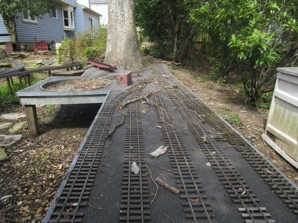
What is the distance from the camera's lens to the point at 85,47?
9312mm

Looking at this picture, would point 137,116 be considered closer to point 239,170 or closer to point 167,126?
point 167,126

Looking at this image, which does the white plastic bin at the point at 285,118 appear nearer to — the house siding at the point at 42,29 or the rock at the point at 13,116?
the rock at the point at 13,116

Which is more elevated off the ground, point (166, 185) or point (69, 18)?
point (69, 18)

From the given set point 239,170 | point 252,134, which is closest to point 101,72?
point 252,134

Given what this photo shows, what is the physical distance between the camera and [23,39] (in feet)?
42.1

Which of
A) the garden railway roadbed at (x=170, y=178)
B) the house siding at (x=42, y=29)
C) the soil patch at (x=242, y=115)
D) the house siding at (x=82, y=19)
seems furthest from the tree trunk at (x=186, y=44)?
the house siding at (x=82, y=19)

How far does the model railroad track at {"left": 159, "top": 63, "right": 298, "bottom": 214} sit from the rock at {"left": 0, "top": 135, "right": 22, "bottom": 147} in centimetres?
338

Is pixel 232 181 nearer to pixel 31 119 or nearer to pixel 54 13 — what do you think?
pixel 31 119

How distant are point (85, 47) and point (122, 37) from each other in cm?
244

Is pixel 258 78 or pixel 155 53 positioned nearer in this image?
pixel 258 78

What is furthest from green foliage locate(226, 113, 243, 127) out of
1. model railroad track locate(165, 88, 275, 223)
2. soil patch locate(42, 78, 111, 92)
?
soil patch locate(42, 78, 111, 92)

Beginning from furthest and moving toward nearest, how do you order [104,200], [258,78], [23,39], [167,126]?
1. [23,39]
2. [258,78]
3. [167,126]
4. [104,200]

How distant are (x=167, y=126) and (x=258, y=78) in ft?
9.99

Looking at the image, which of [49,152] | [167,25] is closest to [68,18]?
[167,25]
